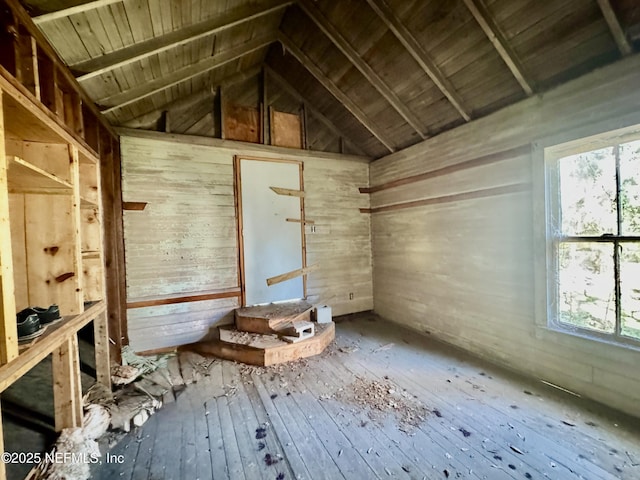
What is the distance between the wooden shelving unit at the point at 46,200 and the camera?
1492 mm

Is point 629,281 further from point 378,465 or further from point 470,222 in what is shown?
point 378,465

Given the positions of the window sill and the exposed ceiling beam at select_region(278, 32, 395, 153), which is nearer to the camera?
the window sill

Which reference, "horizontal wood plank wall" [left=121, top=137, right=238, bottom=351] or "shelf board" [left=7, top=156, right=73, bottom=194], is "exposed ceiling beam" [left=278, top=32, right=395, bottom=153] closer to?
Answer: "horizontal wood plank wall" [left=121, top=137, right=238, bottom=351]

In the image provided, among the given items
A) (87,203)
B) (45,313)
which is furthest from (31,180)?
(45,313)

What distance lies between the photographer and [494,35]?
2.49 m

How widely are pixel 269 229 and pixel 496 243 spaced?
9.99ft

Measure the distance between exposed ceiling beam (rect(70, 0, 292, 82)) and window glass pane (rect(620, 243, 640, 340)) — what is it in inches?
156

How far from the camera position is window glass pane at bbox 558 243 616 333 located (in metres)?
2.40

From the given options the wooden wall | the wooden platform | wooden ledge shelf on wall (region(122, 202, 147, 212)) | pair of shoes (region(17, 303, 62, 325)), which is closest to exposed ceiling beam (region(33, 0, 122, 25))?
pair of shoes (region(17, 303, 62, 325))

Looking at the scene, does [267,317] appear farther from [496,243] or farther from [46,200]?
[496,243]

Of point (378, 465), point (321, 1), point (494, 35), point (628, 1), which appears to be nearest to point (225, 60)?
point (321, 1)

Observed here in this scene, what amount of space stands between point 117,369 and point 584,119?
5.11 m

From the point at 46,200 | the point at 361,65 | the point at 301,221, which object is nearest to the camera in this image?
the point at 46,200

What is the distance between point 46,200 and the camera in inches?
76.9
